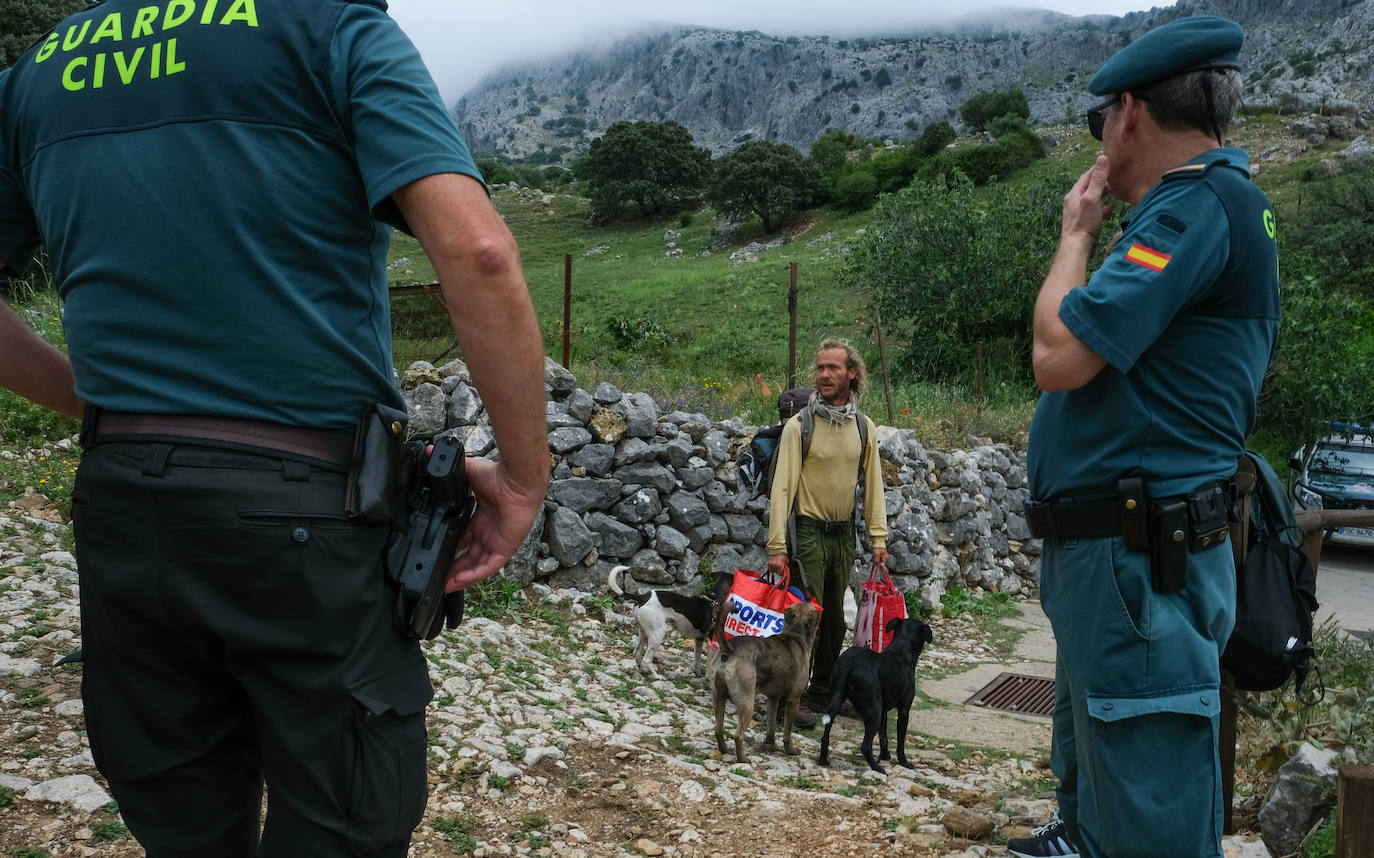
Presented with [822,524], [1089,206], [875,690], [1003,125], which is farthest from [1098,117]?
[1003,125]

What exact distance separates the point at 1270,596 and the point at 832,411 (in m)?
3.54

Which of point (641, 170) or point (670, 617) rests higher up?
point (641, 170)

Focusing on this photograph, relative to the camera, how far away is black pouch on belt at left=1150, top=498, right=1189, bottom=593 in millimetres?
1916

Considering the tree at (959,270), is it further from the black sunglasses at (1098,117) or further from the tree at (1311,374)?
the black sunglasses at (1098,117)

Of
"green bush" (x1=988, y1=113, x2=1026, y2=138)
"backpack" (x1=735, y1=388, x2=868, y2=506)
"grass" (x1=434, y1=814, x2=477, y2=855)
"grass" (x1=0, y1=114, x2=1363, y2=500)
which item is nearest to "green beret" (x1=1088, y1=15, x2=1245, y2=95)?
"grass" (x1=434, y1=814, x2=477, y2=855)

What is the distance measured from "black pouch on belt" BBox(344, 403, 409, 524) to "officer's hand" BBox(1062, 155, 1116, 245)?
151 centimetres

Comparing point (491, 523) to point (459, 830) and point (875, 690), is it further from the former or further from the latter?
point (875, 690)

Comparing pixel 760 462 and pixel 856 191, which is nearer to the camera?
pixel 760 462

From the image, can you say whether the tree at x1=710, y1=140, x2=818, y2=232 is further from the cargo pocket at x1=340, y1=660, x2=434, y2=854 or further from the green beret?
the cargo pocket at x1=340, y1=660, x2=434, y2=854

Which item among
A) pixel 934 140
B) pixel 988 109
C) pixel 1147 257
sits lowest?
pixel 1147 257

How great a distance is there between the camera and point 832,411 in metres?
5.70

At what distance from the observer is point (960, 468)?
32.2 feet

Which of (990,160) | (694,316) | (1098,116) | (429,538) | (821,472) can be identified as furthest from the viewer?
(990,160)

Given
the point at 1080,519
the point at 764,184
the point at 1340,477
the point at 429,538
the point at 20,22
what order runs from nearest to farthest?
1. the point at 429,538
2. the point at 1080,519
3. the point at 1340,477
4. the point at 20,22
5. the point at 764,184
